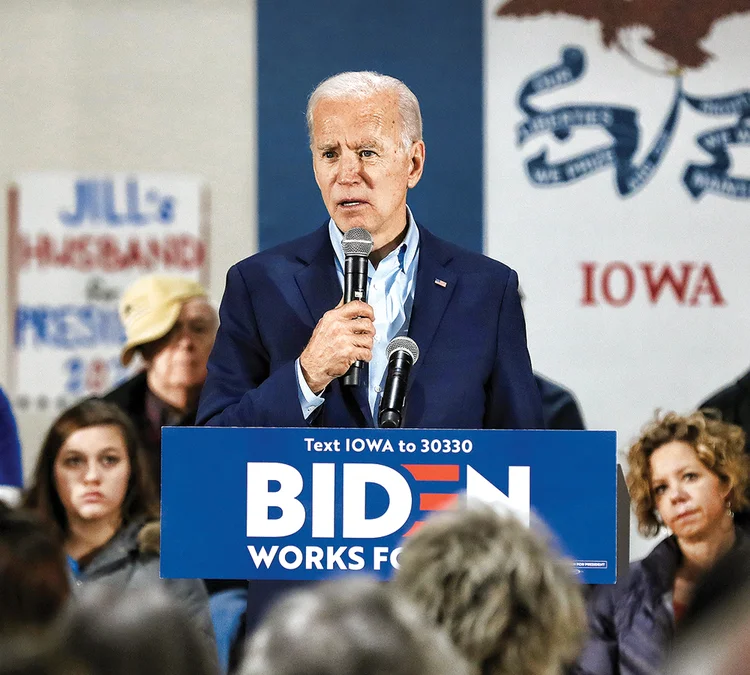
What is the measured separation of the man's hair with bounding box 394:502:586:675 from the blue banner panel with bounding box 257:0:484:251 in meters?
3.69

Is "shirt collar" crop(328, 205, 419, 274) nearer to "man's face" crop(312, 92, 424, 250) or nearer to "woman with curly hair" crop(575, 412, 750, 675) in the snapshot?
"man's face" crop(312, 92, 424, 250)

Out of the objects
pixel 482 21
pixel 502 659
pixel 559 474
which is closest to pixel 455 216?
pixel 482 21

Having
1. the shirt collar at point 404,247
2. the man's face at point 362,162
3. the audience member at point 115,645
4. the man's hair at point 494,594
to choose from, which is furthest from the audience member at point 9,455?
the audience member at point 115,645

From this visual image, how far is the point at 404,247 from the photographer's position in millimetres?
2711

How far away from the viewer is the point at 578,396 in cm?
532

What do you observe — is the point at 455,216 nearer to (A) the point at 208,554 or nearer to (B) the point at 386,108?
(B) the point at 386,108

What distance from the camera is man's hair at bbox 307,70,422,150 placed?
8.64ft

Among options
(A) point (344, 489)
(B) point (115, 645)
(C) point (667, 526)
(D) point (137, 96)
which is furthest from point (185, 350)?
(B) point (115, 645)

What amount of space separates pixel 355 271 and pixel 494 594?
3.20 feet

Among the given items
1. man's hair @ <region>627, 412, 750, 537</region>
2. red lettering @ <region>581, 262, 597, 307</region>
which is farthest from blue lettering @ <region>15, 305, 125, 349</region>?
man's hair @ <region>627, 412, 750, 537</region>

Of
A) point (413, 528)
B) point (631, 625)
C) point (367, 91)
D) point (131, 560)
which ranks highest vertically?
point (367, 91)

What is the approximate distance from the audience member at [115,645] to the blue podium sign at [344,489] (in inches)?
46.3

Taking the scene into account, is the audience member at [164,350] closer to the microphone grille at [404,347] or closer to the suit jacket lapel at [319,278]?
the suit jacket lapel at [319,278]

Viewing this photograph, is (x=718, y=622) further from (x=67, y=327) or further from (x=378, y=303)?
(x=67, y=327)
